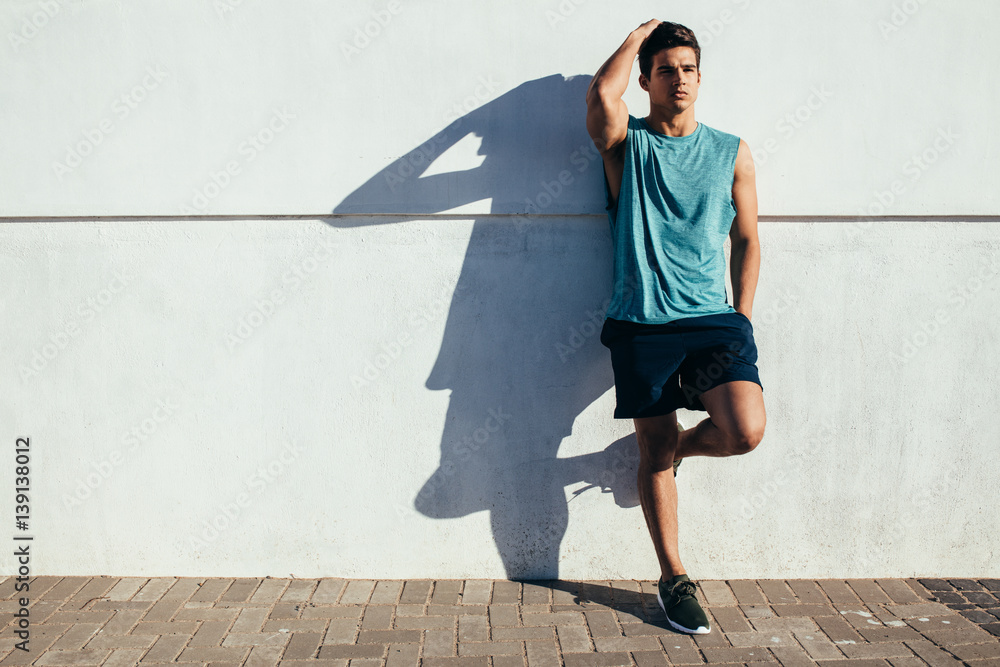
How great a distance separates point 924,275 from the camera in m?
3.59

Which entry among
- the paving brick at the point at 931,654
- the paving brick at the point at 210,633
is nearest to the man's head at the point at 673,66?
the paving brick at the point at 931,654

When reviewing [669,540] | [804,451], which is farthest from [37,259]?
[804,451]

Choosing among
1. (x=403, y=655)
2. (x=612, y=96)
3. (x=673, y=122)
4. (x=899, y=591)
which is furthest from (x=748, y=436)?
(x=403, y=655)

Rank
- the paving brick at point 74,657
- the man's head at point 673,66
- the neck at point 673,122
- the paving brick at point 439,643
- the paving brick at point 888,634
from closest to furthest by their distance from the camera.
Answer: the paving brick at point 74,657
the paving brick at point 439,643
the paving brick at point 888,634
the man's head at point 673,66
the neck at point 673,122

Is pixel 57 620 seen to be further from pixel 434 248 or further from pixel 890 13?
pixel 890 13

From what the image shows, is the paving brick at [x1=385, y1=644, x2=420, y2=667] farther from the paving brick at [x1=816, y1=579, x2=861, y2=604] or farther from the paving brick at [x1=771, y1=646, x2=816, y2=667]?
the paving brick at [x1=816, y1=579, x2=861, y2=604]

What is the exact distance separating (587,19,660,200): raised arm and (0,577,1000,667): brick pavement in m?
2.17

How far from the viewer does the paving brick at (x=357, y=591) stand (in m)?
3.41

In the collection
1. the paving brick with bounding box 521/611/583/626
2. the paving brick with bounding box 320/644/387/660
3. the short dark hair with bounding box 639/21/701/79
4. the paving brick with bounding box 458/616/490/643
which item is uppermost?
the short dark hair with bounding box 639/21/701/79

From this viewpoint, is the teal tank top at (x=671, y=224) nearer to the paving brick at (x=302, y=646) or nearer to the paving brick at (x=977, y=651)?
the paving brick at (x=977, y=651)

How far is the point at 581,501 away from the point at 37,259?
298 cm

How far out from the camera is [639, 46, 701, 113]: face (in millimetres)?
3148

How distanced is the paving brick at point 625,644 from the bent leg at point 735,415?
0.88 meters

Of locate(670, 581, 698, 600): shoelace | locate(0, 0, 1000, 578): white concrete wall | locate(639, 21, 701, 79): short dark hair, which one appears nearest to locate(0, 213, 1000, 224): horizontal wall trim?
locate(0, 0, 1000, 578): white concrete wall
